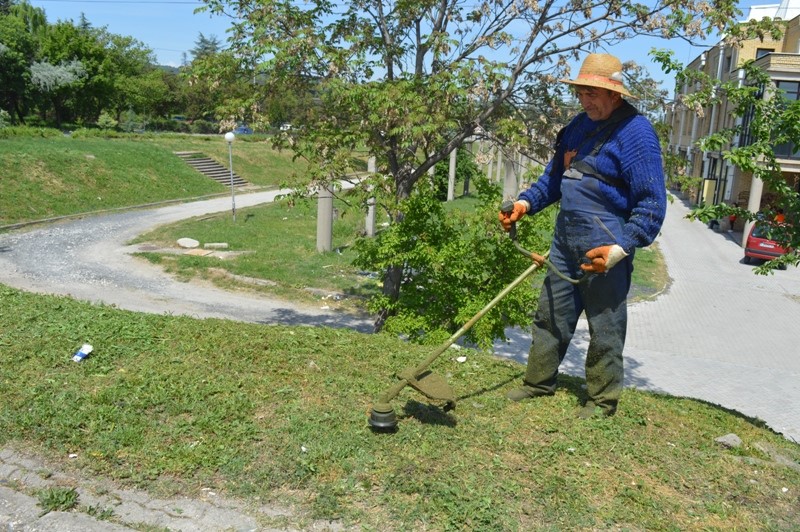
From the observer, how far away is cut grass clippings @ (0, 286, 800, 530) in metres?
3.66

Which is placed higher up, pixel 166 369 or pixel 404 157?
pixel 404 157

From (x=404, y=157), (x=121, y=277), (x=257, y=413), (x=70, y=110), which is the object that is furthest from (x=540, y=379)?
(x=70, y=110)

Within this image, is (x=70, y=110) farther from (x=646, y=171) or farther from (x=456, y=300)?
(x=646, y=171)

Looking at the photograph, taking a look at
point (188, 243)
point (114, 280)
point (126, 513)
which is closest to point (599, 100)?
point (126, 513)

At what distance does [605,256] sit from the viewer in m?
3.92

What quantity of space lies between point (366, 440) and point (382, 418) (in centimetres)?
16

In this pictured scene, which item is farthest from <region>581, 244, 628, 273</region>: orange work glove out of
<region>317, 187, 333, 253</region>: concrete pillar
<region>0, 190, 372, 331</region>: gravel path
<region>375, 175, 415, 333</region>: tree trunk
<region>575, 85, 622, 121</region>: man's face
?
<region>317, 187, 333, 253</region>: concrete pillar

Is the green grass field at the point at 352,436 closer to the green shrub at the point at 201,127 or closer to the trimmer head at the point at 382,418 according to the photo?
the trimmer head at the point at 382,418

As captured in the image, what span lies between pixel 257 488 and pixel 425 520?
0.91 meters

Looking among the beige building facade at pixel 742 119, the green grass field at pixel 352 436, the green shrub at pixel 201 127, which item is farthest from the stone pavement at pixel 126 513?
the green shrub at pixel 201 127

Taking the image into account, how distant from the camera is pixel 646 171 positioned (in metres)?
4.07

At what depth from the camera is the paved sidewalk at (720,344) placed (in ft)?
31.4

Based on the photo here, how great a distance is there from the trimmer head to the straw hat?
7.06 feet

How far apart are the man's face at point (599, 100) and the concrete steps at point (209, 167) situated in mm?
30230
